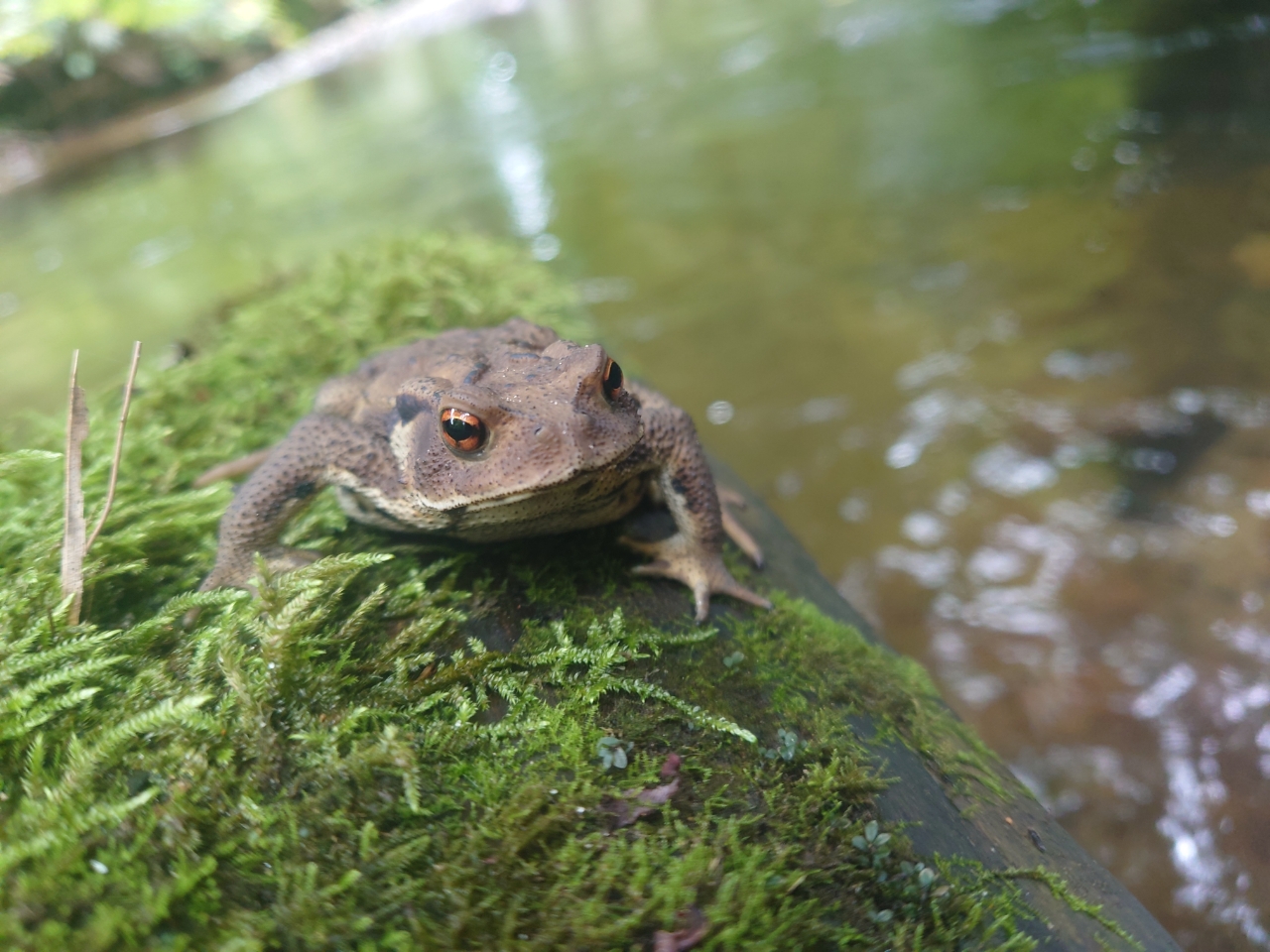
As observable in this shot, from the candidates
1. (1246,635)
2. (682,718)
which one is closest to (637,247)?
(1246,635)

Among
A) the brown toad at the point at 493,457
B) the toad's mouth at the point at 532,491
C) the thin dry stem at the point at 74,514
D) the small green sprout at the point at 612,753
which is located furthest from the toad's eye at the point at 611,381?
the thin dry stem at the point at 74,514

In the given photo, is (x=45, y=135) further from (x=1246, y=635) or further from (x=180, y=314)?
(x=1246, y=635)

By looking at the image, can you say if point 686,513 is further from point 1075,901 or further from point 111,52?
point 111,52

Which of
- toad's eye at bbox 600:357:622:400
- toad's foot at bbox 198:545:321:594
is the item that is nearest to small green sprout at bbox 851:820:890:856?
toad's eye at bbox 600:357:622:400

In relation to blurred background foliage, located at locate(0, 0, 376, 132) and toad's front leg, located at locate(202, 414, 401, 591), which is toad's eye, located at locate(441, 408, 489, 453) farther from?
blurred background foliage, located at locate(0, 0, 376, 132)

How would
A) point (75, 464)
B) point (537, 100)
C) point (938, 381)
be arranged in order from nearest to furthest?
point (75, 464) < point (938, 381) < point (537, 100)

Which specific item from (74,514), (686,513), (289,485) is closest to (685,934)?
(686,513)
